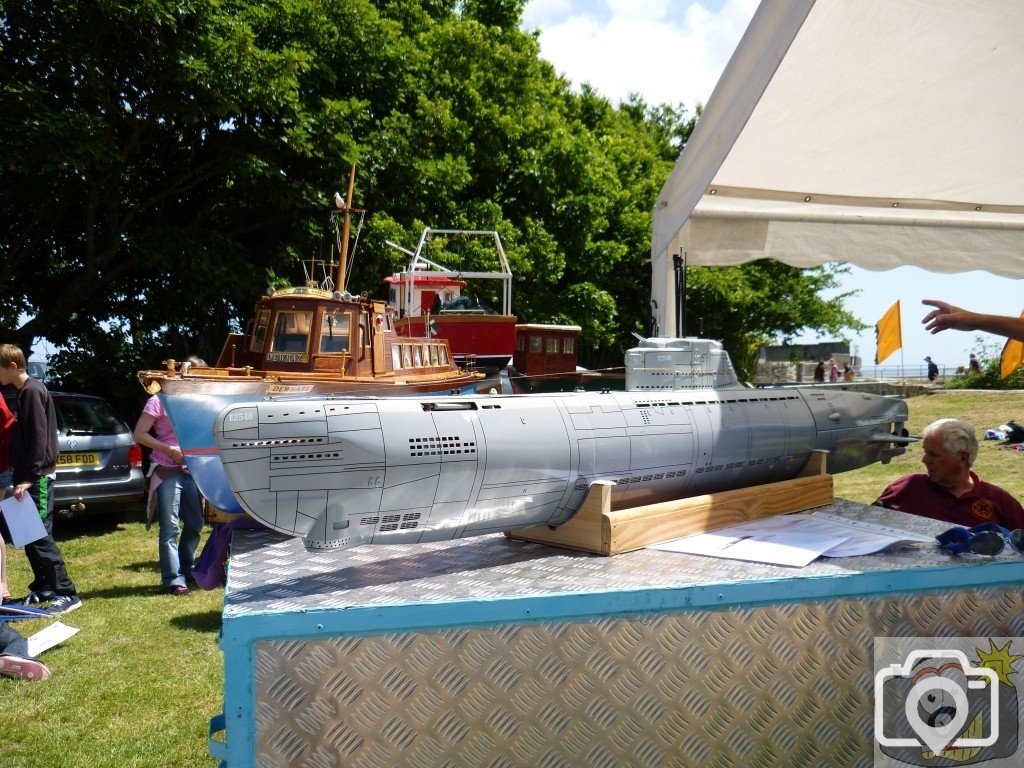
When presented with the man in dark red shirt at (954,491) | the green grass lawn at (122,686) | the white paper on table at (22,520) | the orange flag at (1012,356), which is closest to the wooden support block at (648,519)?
the man in dark red shirt at (954,491)

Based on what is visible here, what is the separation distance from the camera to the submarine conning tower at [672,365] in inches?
185

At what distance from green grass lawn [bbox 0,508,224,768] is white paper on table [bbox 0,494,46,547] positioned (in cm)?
73

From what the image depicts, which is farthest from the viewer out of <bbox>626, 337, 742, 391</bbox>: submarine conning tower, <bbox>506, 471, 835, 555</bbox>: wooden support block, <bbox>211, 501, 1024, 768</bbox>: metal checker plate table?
<bbox>626, 337, 742, 391</bbox>: submarine conning tower

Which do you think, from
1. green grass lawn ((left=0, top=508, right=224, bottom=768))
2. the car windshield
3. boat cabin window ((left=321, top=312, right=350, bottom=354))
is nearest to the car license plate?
the car windshield

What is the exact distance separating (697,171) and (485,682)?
340 centimetres

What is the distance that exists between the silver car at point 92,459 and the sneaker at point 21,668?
13.7 feet

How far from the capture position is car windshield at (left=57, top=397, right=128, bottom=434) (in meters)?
9.27

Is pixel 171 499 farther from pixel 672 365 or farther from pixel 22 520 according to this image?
Result: pixel 672 365

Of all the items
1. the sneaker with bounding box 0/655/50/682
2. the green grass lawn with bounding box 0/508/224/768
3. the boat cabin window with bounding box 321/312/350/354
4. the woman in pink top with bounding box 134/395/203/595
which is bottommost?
the green grass lawn with bounding box 0/508/224/768

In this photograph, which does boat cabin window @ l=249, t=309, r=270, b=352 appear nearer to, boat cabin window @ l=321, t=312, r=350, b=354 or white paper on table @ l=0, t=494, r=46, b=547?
boat cabin window @ l=321, t=312, r=350, b=354

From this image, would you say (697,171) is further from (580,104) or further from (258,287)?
(580,104)

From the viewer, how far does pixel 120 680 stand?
5.16 m

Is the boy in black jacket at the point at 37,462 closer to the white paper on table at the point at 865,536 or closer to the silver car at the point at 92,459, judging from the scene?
the silver car at the point at 92,459

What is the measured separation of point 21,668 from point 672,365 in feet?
14.5
